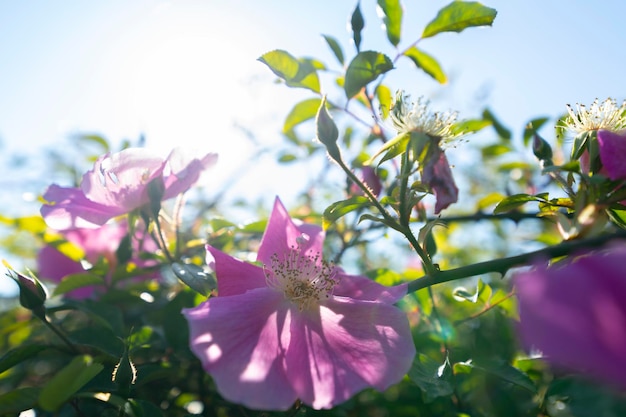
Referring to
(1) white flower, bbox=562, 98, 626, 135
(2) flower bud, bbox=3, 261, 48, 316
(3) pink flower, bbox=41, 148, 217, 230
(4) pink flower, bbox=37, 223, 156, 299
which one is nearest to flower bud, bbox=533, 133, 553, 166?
(1) white flower, bbox=562, 98, 626, 135

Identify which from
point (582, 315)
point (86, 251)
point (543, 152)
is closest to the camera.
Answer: point (582, 315)

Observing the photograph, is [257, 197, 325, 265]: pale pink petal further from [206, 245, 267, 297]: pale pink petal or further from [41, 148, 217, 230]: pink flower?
[41, 148, 217, 230]: pink flower

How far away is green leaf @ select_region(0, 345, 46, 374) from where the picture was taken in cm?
92

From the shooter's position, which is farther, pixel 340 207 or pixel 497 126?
pixel 497 126

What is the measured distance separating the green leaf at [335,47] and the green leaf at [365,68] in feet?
0.90

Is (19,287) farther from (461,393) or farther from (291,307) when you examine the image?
(461,393)

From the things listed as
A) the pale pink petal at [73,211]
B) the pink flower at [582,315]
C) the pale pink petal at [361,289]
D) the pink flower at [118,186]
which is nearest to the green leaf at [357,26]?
the pink flower at [118,186]

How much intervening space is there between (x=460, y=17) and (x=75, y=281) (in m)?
1.17

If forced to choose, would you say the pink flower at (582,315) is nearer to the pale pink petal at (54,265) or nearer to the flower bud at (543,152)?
the flower bud at (543,152)

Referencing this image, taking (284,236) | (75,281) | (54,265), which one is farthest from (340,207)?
(54,265)

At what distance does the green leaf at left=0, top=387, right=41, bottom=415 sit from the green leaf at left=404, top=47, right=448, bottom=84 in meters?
1.14

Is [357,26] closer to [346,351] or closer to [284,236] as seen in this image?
[284,236]

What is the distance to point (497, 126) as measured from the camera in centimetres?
181

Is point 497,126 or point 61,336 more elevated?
point 497,126
